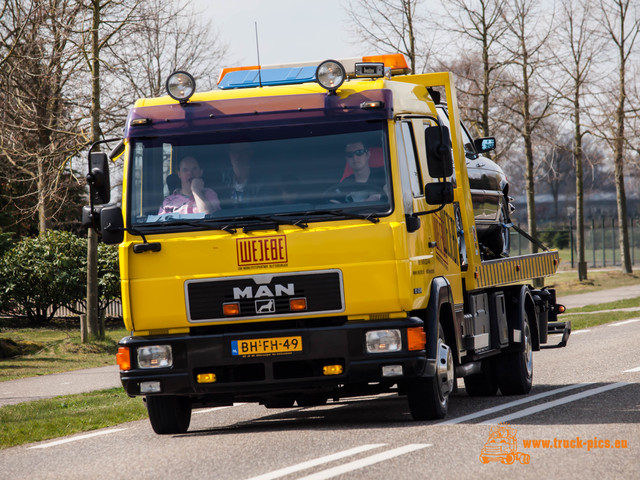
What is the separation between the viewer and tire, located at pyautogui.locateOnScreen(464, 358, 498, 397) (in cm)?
1102

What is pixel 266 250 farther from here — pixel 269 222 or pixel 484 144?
pixel 484 144

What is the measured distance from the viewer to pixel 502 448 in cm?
703

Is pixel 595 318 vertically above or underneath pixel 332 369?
underneath

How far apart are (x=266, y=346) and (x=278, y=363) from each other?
195 millimetres

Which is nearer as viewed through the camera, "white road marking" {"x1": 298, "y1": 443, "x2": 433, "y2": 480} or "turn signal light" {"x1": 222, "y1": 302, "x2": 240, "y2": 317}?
"white road marking" {"x1": 298, "y1": 443, "x2": 433, "y2": 480}

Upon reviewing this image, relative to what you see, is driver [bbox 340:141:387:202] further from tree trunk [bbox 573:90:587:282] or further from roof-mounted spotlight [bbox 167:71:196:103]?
tree trunk [bbox 573:90:587:282]

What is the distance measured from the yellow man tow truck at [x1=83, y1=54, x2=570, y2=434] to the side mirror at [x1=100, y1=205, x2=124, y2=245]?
0.01 metres

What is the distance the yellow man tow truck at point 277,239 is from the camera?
7.85 metres

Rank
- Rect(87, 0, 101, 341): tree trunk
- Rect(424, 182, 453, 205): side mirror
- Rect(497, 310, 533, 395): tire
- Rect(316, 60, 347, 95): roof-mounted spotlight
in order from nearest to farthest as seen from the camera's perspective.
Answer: Rect(316, 60, 347, 95): roof-mounted spotlight
Rect(424, 182, 453, 205): side mirror
Rect(497, 310, 533, 395): tire
Rect(87, 0, 101, 341): tree trunk

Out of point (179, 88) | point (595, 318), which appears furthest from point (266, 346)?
point (595, 318)

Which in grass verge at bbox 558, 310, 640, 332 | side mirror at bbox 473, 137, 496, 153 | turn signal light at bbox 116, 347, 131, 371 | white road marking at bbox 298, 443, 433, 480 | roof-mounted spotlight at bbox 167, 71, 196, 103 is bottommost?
grass verge at bbox 558, 310, 640, 332

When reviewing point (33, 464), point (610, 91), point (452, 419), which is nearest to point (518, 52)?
point (610, 91)

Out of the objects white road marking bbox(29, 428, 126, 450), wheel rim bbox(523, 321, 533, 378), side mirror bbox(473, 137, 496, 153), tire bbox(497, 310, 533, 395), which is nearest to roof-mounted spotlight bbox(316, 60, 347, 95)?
side mirror bbox(473, 137, 496, 153)

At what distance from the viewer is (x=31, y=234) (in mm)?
35781
